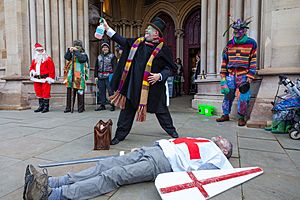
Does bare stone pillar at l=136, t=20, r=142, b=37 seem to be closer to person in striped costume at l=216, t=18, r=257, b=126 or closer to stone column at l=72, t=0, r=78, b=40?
stone column at l=72, t=0, r=78, b=40

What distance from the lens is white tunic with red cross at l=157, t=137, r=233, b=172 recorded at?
1.85 meters

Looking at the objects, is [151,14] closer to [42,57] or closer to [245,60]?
[42,57]

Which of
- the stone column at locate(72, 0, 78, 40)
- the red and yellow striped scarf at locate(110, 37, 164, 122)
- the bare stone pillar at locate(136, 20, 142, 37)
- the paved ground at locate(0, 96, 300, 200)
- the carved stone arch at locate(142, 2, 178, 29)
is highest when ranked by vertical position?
the carved stone arch at locate(142, 2, 178, 29)

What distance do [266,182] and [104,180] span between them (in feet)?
4.49

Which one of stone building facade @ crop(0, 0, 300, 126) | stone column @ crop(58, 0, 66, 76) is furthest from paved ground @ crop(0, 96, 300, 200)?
stone column @ crop(58, 0, 66, 76)

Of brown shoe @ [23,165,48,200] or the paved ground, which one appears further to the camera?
the paved ground

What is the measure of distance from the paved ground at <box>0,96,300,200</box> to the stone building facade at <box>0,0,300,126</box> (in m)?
1.16

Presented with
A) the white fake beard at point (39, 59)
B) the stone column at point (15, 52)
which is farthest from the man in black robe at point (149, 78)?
the stone column at point (15, 52)

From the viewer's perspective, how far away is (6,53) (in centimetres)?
706

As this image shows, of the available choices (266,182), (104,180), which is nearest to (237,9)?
(266,182)

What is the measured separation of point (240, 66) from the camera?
428 cm

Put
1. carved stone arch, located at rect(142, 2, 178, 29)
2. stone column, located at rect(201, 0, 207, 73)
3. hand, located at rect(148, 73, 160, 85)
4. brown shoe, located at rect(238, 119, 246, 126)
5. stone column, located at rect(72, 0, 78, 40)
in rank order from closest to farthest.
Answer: hand, located at rect(148, 73, 160, 85) → brown shoe, located at rect(238, 119, 246, 126) → stone column, located at rect(201, 0, 207, 73) → stone column, located at rect(72, 0, 78, 40) → carved stone arch, located at rect(142, 2, 178, 29)

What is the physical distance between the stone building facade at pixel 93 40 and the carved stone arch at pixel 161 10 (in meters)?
3.74

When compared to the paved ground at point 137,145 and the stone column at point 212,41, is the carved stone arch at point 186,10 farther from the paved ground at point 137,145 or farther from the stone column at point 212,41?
the paved ground at point 137,145
